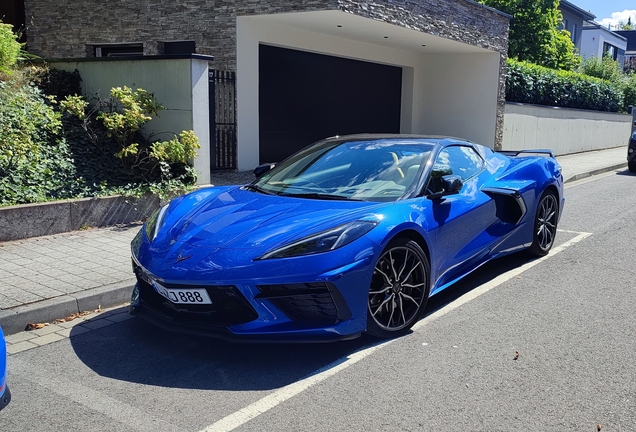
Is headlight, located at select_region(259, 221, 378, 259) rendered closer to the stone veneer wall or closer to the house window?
the stone veneer wall

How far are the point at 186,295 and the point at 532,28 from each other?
2850 cm

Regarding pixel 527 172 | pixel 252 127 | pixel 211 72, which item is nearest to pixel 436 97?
pixel 252 127

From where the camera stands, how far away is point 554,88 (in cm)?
2191

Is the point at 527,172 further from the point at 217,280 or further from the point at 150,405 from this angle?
the point at 150,405

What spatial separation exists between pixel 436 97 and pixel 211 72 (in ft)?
34.9

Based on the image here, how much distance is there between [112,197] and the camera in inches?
312

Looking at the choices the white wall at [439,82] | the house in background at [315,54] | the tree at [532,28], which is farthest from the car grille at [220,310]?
the tree at [532,28]

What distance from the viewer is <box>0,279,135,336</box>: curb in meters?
4.63

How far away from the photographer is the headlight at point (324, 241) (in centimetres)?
392

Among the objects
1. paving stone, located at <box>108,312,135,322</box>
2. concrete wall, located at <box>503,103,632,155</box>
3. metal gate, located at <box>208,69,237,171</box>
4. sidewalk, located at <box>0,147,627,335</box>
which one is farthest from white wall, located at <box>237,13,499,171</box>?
paving stone, located at <box>108,312,135,322</box>

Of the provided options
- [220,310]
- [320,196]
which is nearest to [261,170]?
[320,196]

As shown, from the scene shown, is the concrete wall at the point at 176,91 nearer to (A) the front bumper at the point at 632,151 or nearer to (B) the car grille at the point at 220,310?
(B) the car grille at the point at 220,310

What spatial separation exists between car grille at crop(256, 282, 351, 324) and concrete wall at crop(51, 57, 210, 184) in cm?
589

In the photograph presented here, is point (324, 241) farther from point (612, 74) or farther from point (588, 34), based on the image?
point (588, 34)
